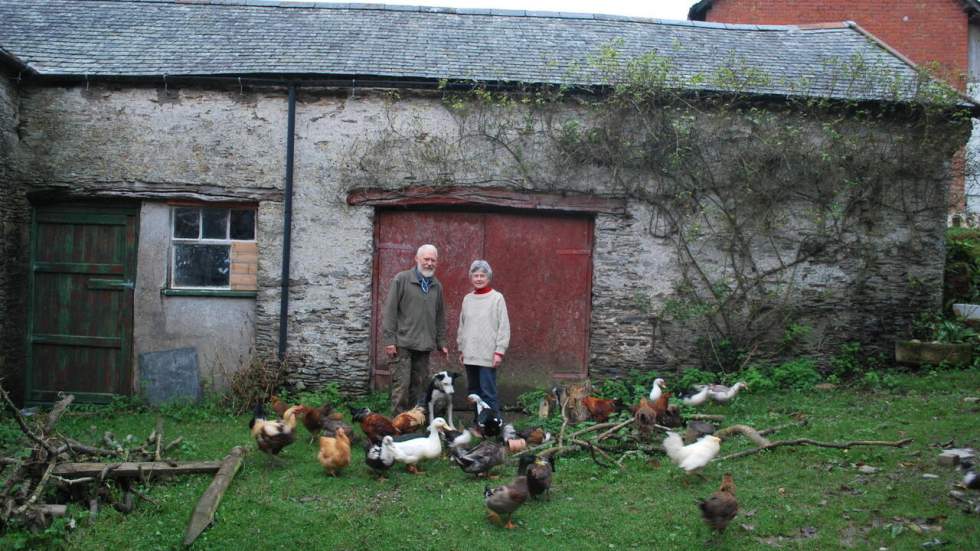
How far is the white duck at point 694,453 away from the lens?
6.01 meters

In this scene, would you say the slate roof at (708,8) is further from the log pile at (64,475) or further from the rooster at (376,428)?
the log pile at (64,475)

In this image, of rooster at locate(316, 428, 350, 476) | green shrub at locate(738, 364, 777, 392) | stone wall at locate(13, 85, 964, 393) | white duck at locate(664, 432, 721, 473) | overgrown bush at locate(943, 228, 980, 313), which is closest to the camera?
white duck at locate(664, 432, 721, 473)

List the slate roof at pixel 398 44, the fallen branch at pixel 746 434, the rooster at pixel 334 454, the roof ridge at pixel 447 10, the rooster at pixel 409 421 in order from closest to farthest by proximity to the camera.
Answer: the rooster at pixel 334 454, the fallen branch at pixel 746 434, the rooster at pixel 409 421, the slate roof at pixel 398 44, the roof ridge at pixel 447 10

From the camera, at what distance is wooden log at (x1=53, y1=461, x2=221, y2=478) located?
582cm

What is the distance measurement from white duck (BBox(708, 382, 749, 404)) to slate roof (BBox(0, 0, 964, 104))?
3.78 meters

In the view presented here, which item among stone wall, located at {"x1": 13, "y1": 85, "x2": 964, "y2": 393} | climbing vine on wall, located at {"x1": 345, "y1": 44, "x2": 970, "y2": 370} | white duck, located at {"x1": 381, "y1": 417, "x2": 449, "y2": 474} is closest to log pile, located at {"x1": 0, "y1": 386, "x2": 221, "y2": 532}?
white duck, located at {"x1": 381, "y1": 417, "x2": 449, "y2": 474}

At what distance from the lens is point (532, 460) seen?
5926 mm

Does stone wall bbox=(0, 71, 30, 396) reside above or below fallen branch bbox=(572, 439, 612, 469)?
above

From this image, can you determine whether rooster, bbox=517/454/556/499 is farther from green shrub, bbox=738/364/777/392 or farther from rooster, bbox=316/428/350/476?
green shrub, bbox=738/364/777/392

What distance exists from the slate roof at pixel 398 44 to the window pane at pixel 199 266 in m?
2.16

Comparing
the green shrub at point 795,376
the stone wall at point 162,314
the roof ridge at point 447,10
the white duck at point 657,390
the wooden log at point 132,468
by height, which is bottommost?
the wooden log at point 132,468

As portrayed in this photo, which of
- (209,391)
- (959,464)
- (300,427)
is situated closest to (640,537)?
(959,464)

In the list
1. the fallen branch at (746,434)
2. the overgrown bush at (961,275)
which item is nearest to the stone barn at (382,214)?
the overgrown bush at (961,275)

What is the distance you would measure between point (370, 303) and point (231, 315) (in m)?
1.76
